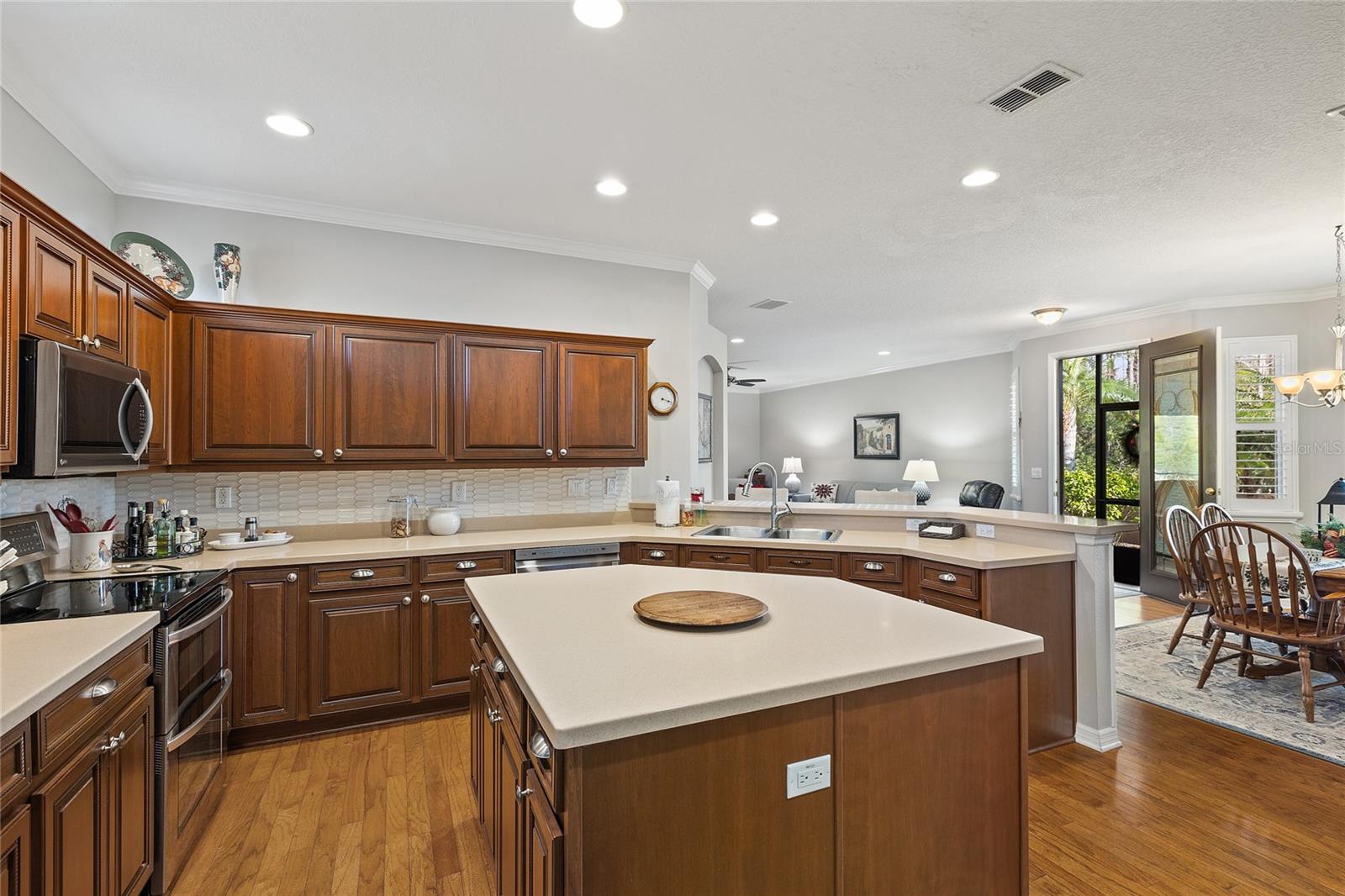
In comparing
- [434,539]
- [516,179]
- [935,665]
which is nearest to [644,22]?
[516,179]

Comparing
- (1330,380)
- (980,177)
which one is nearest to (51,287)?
(980,177)

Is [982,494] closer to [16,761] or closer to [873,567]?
[873,567]

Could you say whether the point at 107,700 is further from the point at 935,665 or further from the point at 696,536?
the point at 696,536

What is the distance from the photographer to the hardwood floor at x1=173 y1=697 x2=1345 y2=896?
6.71ft

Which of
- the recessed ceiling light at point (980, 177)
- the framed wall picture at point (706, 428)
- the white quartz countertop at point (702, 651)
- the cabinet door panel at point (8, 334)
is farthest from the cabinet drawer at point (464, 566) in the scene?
the recessed ceiling light at point (980, 177)

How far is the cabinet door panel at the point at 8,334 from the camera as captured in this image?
1.83 meters

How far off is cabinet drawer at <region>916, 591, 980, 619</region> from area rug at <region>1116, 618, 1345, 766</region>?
1545 millimetres

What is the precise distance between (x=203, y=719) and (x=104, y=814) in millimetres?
701

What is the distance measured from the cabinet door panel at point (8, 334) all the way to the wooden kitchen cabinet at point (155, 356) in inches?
30.9

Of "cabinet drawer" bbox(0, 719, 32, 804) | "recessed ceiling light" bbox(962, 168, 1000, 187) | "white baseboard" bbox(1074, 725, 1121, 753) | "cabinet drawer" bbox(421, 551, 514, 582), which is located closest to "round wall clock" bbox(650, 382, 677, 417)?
"cabinet drawer" bbox(421, 551, 514, 582)

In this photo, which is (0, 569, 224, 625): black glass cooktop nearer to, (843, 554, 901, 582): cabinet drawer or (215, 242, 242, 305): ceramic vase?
(215, 242, 242, 305): ceramic vase

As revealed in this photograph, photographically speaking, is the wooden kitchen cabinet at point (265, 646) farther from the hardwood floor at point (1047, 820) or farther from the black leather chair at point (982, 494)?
the black leather chair at point (982, 494)

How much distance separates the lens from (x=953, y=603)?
9.91 feet

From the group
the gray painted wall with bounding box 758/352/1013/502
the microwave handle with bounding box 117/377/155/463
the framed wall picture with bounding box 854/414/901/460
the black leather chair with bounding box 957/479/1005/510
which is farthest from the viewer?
the framed wall picture with bounding box 854/414/901/460
